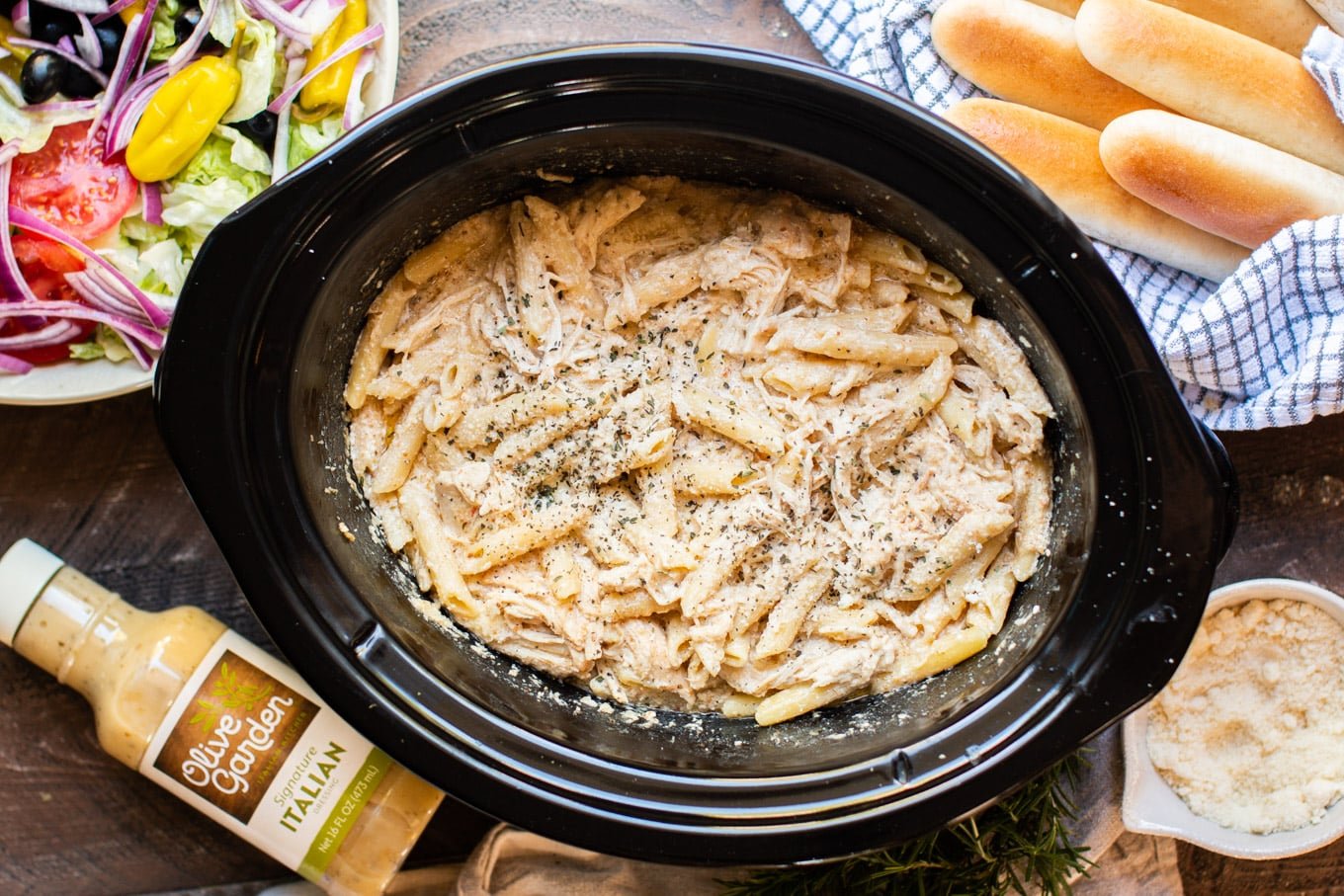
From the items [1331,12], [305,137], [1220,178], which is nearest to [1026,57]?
[1220,178]

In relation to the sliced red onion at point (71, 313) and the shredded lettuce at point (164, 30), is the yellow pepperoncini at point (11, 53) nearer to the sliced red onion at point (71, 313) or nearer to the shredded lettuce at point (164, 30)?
the shredded lettuce at point (164, 30)

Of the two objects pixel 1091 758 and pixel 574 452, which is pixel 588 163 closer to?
pixel 574 452

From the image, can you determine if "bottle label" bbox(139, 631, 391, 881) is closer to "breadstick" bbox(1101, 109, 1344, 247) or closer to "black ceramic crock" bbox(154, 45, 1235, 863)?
"black ceramic crock" bbox(154, 45, 1235, 863)

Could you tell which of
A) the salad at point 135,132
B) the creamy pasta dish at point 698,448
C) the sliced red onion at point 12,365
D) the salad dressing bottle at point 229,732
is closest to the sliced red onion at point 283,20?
the salad at point 135,132

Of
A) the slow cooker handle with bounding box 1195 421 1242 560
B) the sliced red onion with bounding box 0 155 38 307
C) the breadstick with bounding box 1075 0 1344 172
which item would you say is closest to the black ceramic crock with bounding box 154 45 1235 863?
the slow cooker handle with bounding box 1195 421 1242 560

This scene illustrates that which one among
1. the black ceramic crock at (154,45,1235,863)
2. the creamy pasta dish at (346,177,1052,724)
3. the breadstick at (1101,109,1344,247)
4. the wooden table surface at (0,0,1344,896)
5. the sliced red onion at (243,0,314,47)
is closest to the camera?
the black ceramic crock at (154,45,1235,863)

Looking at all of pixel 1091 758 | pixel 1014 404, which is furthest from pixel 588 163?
pixel 1091 758

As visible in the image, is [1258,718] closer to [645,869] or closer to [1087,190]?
[1087,190]
